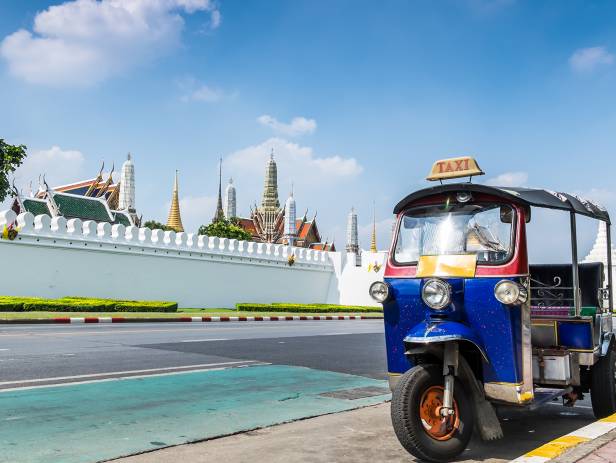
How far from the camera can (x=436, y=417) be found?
4.29 m

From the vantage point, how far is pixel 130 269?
90.6 ft

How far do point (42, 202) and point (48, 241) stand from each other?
1211 inches

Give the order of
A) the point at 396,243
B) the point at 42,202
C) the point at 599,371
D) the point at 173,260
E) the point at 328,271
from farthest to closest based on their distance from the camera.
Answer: the point at 42,202 < the point at 328,271 < the point at 173,260 < the point at 599,371 < the point at 396,243

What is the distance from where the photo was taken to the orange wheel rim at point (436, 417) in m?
4.21

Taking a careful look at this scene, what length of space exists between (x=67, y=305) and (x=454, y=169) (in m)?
19.3

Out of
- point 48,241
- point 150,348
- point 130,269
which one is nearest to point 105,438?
point 150,348

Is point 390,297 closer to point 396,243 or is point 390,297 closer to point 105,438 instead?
point 396,243

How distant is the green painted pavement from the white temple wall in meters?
18.4

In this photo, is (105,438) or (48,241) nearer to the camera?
(105,438)

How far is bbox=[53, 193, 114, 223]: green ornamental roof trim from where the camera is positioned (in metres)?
53.3

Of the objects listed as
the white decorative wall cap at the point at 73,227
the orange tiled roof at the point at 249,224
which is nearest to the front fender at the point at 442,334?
the white decorative wall cap at the point at 73,227

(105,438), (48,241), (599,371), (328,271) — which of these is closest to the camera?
(105,438)

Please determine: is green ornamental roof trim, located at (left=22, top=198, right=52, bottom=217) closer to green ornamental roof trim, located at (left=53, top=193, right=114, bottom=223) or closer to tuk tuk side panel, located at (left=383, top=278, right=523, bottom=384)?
green ornamental roof trim, located at (left=53, top=193, right=114, bottom=223)

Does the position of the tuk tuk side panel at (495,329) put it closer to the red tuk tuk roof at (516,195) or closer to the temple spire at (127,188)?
the red tuk tuk roof at (516,195)
